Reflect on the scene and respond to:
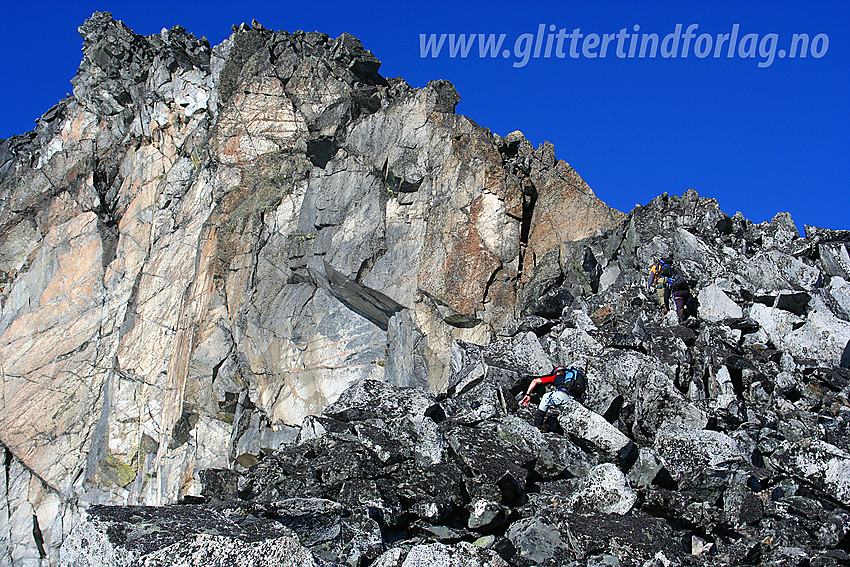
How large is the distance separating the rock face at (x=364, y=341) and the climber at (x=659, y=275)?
1.31 ft

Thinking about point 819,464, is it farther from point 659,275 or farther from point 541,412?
point 659,275

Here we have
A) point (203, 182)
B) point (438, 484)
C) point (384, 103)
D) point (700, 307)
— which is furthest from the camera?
Answer: point (203, 182)

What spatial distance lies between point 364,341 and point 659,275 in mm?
10716

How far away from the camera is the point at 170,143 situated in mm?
35031

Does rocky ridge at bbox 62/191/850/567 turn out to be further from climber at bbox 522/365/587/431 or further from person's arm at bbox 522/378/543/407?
person's arm at bbox 522/378/543/407

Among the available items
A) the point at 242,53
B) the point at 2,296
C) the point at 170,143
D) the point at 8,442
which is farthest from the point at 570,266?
the point at 2,296

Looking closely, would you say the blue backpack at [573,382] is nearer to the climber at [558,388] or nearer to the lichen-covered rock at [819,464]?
the climber at [558,388]

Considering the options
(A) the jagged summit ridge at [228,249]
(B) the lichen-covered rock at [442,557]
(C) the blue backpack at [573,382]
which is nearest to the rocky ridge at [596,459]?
(B) the lichen-covered rock at [442,557]

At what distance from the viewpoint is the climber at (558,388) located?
573 inches

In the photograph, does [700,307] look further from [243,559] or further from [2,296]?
[2,296]

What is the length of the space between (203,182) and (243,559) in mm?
25996

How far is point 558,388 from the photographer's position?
49.6 ft

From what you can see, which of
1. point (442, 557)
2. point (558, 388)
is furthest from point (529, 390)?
point (442, 557)

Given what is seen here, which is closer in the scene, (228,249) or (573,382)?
(573,382)
